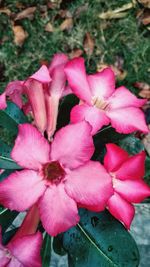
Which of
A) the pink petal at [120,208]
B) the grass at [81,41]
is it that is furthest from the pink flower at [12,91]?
the grass at [81,41]

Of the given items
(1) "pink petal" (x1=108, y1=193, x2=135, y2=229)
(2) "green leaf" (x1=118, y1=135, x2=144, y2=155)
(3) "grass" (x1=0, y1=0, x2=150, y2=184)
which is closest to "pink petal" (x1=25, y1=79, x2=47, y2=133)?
(1) "pink petal" (x1=108, y1=193, x2=135, y2=229)

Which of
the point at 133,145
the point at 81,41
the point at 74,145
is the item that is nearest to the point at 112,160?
the point at 74,145

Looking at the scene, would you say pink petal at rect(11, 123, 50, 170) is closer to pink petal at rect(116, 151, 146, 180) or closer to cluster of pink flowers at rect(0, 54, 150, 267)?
cluster of pink flowers at rect(0, 54, 150, 267)

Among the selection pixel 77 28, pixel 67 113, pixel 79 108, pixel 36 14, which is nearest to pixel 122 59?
pixel 77 28

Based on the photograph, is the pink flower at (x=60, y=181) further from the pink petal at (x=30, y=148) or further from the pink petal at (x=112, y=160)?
the pink petal at (x=112, y=160)

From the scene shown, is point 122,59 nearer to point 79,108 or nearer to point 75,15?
point 75,15
